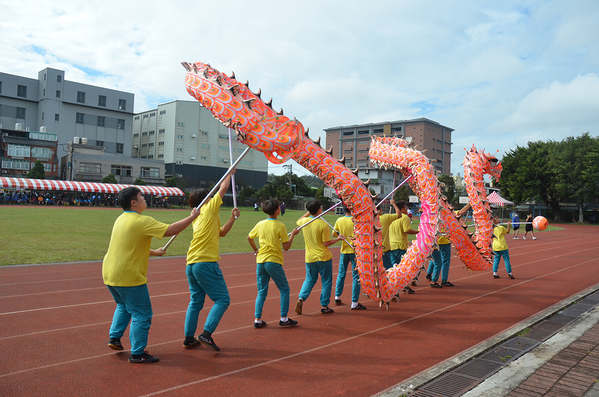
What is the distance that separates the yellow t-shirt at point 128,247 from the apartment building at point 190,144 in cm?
5822

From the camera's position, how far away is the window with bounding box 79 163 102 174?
53.2 metres

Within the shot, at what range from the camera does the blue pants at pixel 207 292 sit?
4.93 m

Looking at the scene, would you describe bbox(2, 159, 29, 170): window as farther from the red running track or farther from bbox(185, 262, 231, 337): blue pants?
bbox(185, 262, 231, 337): blue pants

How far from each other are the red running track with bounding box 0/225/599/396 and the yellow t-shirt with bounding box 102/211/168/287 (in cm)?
101

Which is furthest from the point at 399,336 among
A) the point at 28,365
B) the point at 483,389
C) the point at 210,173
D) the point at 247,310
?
the point at 210,173

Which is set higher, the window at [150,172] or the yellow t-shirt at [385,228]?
the window at [150,172]

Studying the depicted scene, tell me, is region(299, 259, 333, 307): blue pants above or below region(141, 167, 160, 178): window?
below

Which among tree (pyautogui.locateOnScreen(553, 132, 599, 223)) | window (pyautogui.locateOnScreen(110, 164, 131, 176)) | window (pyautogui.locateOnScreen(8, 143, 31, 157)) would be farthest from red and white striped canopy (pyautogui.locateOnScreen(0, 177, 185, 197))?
tree (pyautogui.locateOnScreen(553, 132, 599, 223))

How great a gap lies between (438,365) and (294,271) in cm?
672

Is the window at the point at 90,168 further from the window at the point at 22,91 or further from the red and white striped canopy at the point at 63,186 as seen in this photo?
the window at the point at 22,91

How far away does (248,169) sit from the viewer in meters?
70.0

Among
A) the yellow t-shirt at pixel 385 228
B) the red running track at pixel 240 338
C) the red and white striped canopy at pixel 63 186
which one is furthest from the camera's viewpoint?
the red and white striped canopy at pixel 63 186

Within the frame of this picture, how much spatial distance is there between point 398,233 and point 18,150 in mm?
55832

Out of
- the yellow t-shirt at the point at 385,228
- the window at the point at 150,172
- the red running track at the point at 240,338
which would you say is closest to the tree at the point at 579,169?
the red running track at the point at 240,338
